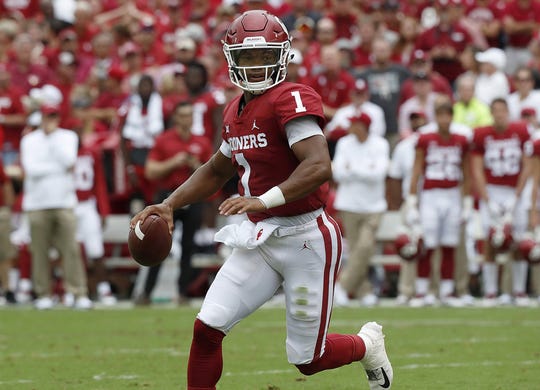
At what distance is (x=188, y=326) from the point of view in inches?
418

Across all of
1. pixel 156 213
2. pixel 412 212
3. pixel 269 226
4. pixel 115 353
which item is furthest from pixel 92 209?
pixel 269 226

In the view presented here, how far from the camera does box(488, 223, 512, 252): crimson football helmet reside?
1279cm

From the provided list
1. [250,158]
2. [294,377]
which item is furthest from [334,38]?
[250,158]

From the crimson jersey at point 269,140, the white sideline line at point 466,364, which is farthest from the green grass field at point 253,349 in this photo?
the crimson jersey at point 269,140

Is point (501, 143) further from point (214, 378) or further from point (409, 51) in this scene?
point (214, 378)

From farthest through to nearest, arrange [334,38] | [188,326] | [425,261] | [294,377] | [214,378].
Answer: [334,38], [425,261], [188,326], [294,377], [214,378]

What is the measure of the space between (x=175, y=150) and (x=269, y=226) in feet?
24.9

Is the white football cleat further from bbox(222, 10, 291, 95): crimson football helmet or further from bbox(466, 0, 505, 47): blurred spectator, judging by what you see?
bbox(466, 0, 505, 47): blurred spectator

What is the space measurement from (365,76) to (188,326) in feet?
17.0

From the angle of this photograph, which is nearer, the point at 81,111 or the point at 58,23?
the point at 81,111

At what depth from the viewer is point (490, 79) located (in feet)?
48.6

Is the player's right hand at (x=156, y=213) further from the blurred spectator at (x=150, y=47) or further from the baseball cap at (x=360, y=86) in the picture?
the blurred spectator at (x=150, y=47)

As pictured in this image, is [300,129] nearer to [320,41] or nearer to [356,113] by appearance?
[356,113]

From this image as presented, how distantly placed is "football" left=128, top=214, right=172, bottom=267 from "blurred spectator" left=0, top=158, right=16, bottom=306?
821cm
